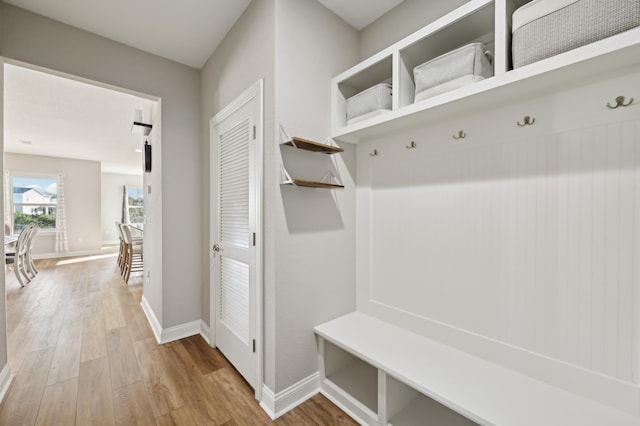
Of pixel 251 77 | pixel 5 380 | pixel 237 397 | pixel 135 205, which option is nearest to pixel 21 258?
pixel 5 380

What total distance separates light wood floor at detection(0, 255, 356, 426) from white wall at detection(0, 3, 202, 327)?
0.41m

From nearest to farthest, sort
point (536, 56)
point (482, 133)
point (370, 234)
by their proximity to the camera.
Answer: point (536, 56) → point (482, 133) → point (370, 234)

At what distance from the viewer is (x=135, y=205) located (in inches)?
382

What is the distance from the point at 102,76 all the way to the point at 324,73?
1831 millimetres

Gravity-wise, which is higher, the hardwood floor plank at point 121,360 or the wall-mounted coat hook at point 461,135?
the wall-mounted coat hook at point 461,135

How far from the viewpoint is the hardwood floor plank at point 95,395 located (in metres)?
1.53

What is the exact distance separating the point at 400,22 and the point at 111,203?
1083 centimetres

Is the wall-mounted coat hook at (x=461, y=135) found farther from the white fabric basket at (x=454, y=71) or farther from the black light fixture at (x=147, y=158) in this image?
the black light fixture at (x=147, y=158)

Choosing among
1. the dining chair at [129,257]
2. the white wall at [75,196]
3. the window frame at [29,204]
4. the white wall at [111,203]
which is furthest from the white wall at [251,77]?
the white wall at [111,203]

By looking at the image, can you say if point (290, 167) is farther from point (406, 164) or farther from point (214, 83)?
point (214, 83)

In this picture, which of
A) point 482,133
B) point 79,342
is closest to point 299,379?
point 482,133

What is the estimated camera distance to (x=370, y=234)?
6.46 ft

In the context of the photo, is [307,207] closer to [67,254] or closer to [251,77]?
[251,77]

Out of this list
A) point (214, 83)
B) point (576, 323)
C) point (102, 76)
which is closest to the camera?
point (576, 323)
